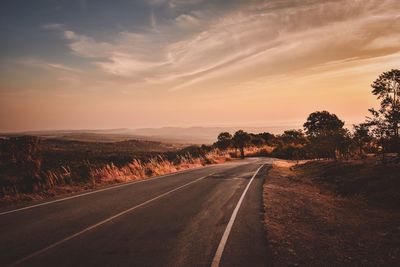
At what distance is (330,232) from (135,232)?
5.18 metres

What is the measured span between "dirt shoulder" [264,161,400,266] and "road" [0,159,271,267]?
48cm

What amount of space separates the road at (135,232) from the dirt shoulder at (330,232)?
0.48 meters

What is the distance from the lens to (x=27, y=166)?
1623cm

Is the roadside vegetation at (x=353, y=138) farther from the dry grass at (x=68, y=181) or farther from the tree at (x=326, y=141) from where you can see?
the dry grass at (x=68, y=181)

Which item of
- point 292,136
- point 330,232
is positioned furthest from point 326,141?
point 292,136

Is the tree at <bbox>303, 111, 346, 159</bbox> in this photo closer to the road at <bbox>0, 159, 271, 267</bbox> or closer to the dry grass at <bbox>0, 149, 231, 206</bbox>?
the dry grass at <bbox>0, 149, 231, 206</bbox>

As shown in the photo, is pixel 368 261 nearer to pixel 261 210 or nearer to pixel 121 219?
pixel 261 210

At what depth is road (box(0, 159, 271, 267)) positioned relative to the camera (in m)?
5.47

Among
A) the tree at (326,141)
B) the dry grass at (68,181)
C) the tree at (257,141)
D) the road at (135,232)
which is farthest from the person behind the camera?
the tree at (257,141)

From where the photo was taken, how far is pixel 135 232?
7.14 m

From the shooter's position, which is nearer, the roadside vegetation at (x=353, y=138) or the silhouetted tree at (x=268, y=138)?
the roadside vegetation at (x=353, y=138)

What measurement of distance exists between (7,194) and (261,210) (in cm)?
1085

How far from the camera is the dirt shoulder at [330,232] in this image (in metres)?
5.77

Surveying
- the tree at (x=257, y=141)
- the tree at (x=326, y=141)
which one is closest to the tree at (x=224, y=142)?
the tree at (x=257, y=141)
